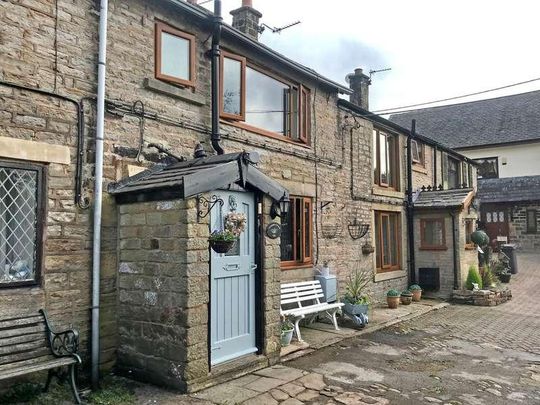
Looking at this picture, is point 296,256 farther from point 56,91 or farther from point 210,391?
point 56,91

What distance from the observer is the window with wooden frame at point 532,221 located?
74.9 feet

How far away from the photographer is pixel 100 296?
5582 mm

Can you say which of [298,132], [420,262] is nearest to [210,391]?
[298,132]

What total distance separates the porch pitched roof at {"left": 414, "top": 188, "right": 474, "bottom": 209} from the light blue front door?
8.09m

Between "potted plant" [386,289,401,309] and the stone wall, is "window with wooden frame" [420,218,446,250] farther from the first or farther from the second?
the stone wall

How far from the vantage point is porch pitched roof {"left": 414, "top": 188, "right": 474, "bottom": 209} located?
12422 millimetres

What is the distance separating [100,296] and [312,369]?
2.92 meters

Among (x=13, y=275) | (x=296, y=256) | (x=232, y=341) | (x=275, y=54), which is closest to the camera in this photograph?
(x=13, y=275)

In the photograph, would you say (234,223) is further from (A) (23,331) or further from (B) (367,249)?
(B) (367,249)

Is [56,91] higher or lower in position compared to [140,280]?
higher

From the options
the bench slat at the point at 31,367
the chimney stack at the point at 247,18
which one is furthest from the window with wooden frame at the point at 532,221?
the bench slat at the point at 31,367

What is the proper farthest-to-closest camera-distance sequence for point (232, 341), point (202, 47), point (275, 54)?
point (275, 54) → point (202, 47) → point (232, 341)

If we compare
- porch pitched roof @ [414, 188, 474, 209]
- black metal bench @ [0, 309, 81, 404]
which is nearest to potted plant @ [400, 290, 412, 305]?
porch pitched roof @ [414, 188, 474, 209]

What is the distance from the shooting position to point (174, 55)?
670cm
